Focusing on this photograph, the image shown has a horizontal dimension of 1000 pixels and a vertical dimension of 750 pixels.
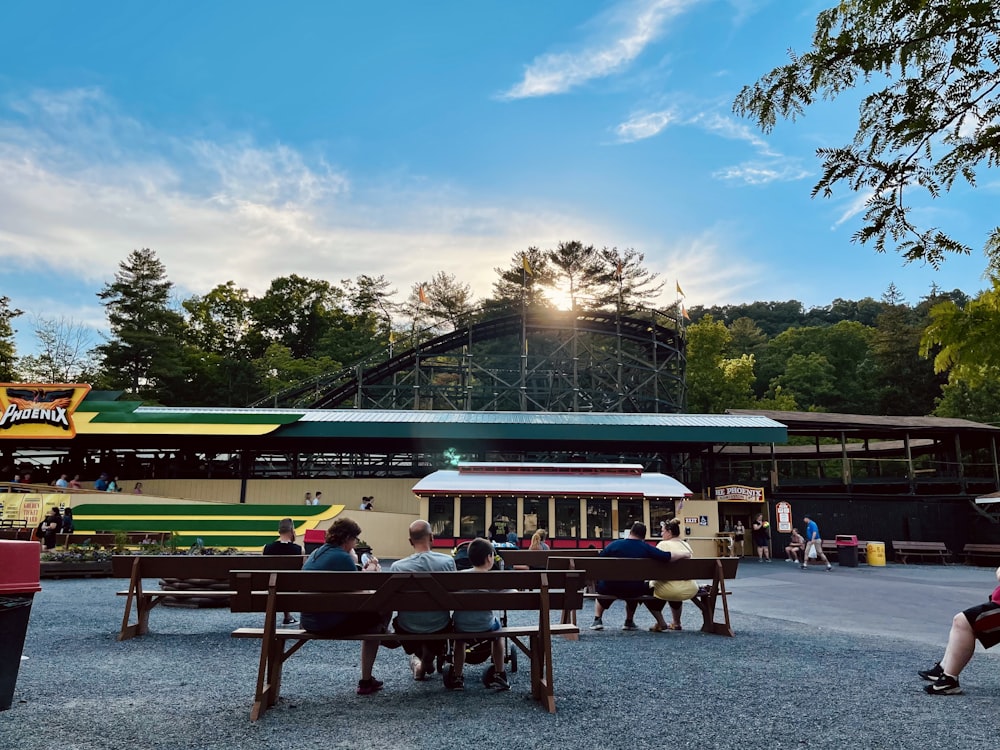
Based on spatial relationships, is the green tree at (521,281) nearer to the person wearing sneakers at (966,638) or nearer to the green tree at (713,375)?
the green tree at (713,375)

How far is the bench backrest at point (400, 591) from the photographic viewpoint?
461 cm

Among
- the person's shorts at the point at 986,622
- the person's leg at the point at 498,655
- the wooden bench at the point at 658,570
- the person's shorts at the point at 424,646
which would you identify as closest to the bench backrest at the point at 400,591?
the person's shorts at the point at 424,646

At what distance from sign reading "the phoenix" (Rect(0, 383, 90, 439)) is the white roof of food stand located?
13.4 meters

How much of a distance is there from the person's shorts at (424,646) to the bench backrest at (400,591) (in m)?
0.36

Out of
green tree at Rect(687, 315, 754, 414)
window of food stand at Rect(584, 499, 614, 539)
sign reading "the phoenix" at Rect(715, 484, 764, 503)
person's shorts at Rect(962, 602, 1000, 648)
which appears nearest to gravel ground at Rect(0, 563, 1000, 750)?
person's shorts at Rect(962, 602, 1000, 648)

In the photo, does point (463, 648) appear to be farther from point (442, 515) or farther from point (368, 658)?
point (442, 515)

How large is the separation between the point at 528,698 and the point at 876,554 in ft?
69.8

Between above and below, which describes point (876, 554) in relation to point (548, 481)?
below

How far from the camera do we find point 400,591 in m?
4.61

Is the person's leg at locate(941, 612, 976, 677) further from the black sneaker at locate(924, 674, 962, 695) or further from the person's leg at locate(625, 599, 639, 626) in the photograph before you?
the person's leg at locate(625, 599, 639, 626)

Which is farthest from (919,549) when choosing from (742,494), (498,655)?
(498,655)

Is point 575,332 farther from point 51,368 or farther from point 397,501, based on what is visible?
point 51,368

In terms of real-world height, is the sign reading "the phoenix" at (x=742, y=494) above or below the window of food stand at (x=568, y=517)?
above

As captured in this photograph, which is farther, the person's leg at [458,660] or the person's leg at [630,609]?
the person's leg at [630,609]
